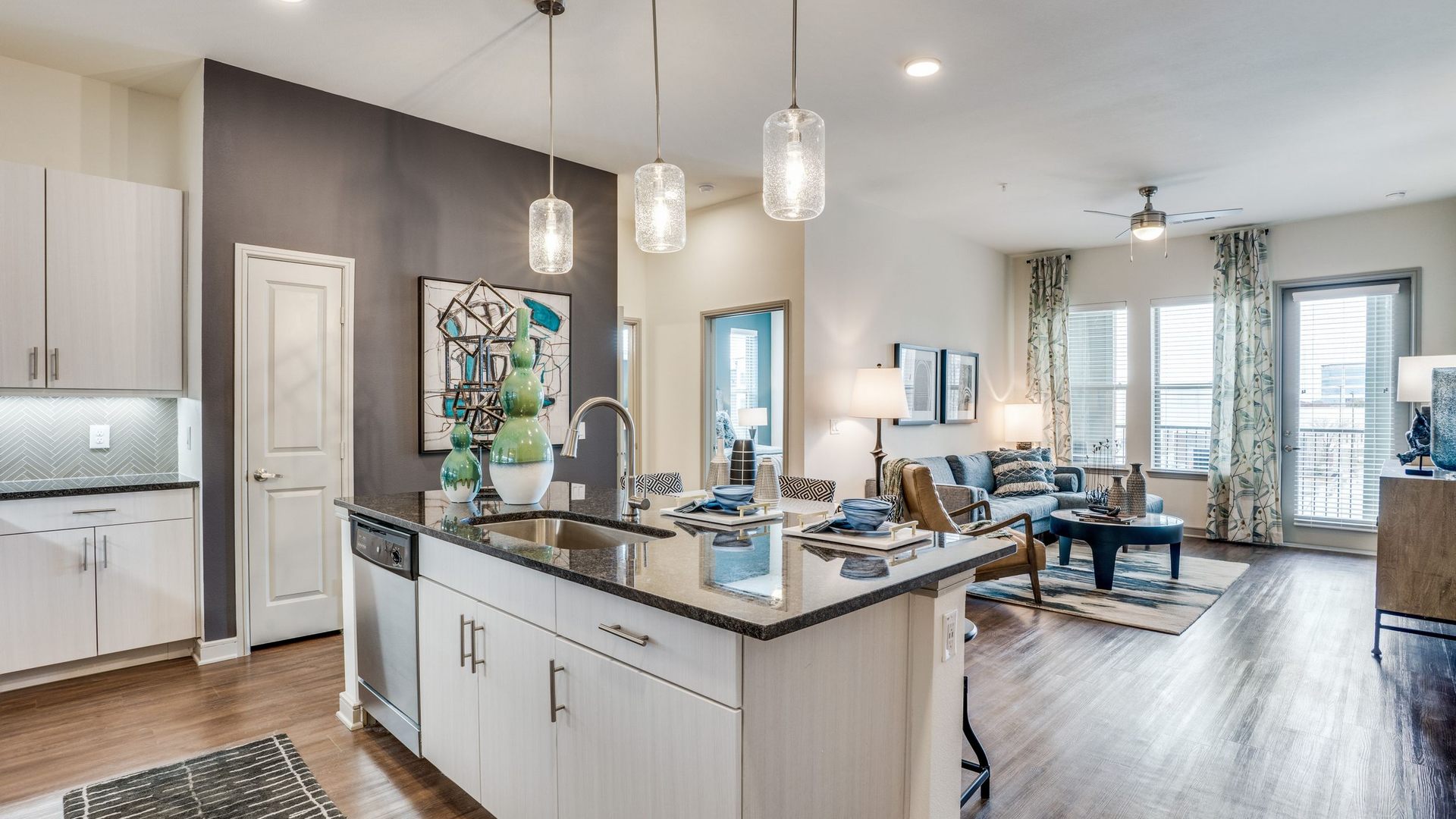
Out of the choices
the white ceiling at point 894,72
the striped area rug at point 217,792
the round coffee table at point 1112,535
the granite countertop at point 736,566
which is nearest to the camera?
the granite countertop at point 736,566

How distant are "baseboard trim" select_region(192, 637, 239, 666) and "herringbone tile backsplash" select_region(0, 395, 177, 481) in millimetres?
1017

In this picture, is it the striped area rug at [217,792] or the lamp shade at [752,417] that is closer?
the striped area rug at [217,792]

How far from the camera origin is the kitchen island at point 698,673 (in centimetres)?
135

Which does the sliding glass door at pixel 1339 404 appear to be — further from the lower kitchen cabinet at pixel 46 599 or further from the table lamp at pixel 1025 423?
the lower kitchen cabinet at pixel 46 599

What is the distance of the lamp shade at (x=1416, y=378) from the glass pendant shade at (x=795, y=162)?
498cm

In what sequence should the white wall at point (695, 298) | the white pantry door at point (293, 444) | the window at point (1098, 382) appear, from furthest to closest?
1. the window at point (1098, 382)
2. the white wall at point (695, 298)
3. the white pantry door at point (293, 444)

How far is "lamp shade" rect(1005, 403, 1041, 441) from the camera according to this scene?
7.43 m

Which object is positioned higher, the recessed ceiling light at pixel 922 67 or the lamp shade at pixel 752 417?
the recessed ceiling light at pixel 922 67

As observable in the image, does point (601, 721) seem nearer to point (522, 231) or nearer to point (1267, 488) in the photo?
point (522, 231)

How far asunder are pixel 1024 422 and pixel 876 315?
2497mm

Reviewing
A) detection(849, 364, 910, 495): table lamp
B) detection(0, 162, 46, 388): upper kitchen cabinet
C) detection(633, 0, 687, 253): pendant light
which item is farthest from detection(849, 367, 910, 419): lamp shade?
detection(0, 162, 46, 388): upper kitchen cabinet

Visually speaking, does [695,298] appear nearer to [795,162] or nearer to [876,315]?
[876,315]

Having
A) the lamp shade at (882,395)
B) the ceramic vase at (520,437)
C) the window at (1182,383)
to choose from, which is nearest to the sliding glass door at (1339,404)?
the window at (1182,383)

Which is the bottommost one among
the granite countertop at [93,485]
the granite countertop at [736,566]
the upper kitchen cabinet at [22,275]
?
the granite countertop at [93,485]
